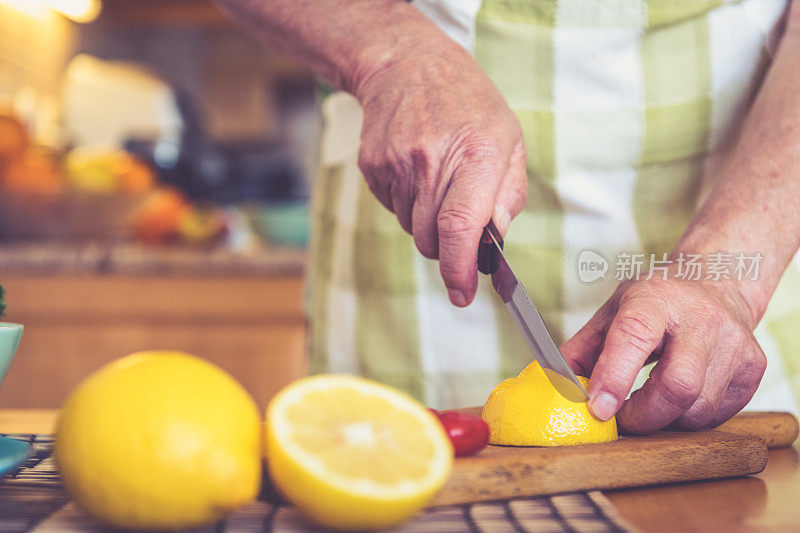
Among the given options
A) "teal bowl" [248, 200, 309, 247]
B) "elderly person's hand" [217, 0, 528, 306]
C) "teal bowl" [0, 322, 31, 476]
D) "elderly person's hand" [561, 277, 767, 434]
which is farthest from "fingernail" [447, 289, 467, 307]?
"teal bowl" [248, 200, 309, 247]

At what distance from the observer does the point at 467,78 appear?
0.71m

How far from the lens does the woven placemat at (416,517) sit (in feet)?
1.42

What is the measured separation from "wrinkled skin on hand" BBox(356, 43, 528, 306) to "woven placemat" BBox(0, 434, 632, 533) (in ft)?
0.78

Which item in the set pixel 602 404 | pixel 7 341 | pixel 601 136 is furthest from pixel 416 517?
pixel 601 136

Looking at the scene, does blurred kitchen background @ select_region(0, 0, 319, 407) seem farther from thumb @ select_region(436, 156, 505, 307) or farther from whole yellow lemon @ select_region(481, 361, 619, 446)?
whole yellow lemon @ select_region(481, 361, 619, 446)

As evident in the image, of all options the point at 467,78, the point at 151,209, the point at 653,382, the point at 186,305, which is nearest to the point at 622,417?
the point at 653,382

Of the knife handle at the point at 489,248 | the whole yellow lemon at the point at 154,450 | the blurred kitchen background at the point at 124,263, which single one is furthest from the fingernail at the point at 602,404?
the blurred kitchen background at the point at 124,263

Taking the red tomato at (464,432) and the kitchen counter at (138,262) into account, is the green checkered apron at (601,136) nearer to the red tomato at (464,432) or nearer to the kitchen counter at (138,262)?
the red tomato at (464,432)

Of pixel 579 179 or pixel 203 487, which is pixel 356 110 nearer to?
pixel 579 179

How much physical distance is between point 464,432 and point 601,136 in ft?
1.85

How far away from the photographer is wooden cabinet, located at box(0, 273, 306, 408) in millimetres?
1639

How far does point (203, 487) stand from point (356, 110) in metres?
0.74

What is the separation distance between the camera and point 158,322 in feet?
5.56

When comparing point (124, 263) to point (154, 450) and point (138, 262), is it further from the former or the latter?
point (154, 450)
